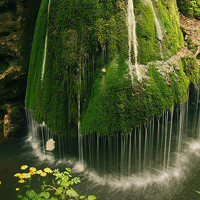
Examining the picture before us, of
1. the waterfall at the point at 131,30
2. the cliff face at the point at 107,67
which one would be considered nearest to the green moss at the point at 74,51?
the cliff face at the point at 107,67

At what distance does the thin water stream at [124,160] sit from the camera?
4113 mm

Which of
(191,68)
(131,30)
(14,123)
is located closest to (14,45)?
(14,123)

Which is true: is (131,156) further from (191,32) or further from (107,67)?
(191,32)

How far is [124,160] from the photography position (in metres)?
5.08

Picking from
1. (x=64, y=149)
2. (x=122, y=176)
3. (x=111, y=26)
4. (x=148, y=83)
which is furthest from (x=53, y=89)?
(x=122, y=176)

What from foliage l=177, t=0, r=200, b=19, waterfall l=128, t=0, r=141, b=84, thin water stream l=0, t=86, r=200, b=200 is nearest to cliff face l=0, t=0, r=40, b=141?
thin water stream l=0, t=86, r=200, b=200

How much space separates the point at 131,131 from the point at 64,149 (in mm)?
2857

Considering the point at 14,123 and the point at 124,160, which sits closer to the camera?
the point at 124,160

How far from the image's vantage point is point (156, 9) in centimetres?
552

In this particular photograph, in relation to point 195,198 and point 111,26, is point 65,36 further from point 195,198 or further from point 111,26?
point 195,198

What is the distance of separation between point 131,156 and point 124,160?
29 centimetres

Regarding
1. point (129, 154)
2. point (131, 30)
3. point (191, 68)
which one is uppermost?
point (131, 30)

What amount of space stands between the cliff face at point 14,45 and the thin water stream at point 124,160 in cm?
194

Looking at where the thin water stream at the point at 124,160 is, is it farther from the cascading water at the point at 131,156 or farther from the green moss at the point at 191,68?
the green moss at the point at 191,68
